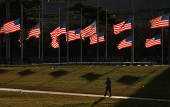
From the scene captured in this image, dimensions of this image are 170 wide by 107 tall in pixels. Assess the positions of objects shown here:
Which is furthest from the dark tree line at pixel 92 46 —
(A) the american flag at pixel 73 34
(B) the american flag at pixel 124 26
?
(B) the american flag at pixel 124 26

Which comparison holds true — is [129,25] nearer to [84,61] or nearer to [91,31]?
[91,31]

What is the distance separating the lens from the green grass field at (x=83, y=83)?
95.0 feet

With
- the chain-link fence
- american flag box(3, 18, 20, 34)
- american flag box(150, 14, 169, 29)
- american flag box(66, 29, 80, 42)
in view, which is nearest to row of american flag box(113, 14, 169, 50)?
american flag box(150, 14, 169, 29)

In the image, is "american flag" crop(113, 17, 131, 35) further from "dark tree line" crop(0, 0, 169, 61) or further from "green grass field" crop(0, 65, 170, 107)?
"dark tree line" crop(0, 0, 169, 61)

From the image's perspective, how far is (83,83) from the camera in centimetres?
4091

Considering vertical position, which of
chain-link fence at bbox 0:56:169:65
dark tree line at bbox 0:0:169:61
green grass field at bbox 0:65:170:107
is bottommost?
green grass field at bbox 0:65:170:107

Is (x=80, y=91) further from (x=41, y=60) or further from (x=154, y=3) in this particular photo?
(x=154, y=3)

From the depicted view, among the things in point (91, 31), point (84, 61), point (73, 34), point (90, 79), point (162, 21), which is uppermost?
point (162, 21)

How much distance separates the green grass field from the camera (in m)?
28.9

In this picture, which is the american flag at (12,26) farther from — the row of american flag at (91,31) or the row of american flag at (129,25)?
the row of american flag at (129,25)

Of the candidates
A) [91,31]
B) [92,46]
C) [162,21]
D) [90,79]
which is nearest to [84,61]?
[91,31]

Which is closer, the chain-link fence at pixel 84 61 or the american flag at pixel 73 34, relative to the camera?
the american flag at pixel 73 34

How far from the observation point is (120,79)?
1684 inches

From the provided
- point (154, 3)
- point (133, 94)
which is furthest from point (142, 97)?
point (154, 3)
